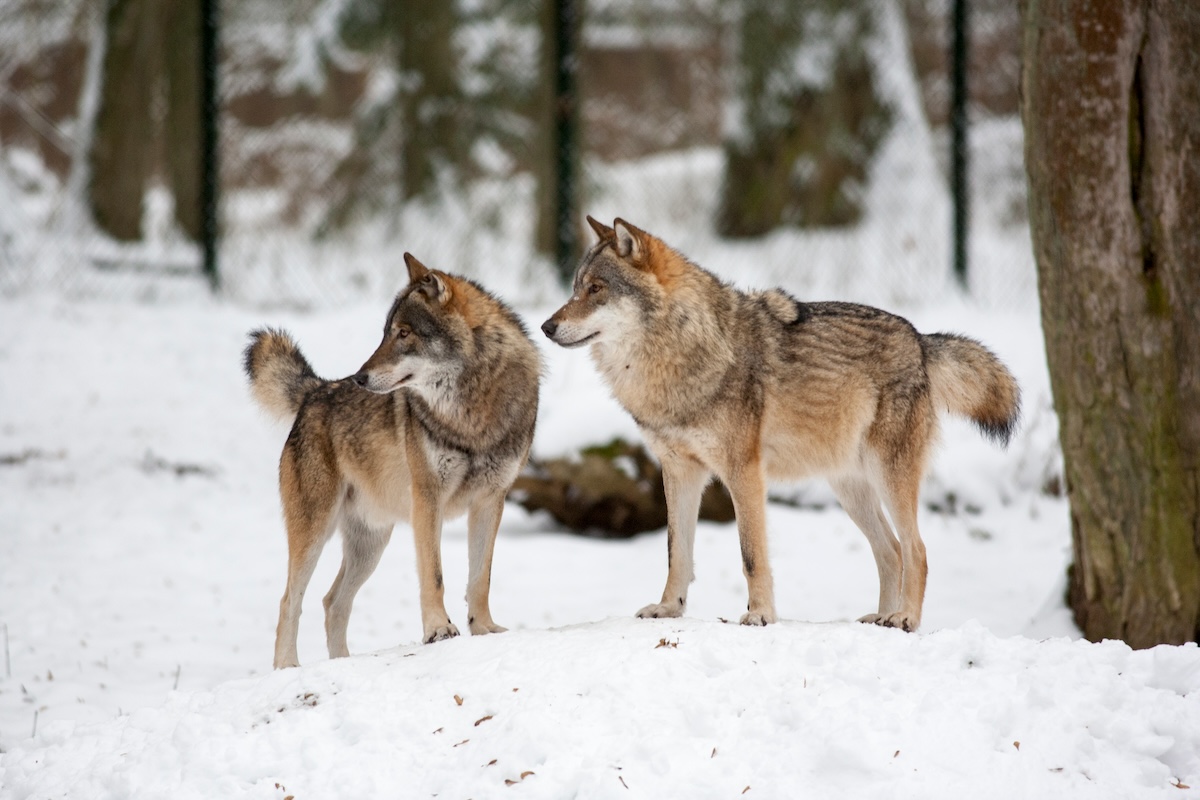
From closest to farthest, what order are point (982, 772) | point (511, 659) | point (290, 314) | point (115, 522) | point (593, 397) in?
point (982, 772), point (511, 659), point (115, 522), point (593, 397), point (290, 314)

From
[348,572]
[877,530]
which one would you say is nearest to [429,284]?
[348,572]

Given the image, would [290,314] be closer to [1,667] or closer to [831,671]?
[1,667]

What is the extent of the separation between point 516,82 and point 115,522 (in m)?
8.37

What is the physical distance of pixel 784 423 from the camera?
182 inches

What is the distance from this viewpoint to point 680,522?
4.58m

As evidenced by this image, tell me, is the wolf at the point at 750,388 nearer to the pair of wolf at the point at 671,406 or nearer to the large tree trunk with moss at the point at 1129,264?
the pair of wolf at the point at 671,406

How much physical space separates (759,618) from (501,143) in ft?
34.9

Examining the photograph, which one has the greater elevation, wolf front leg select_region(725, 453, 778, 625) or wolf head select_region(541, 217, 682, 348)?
wolf head select_region(541, 217, 682, 348)

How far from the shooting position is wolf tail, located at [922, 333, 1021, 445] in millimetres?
4871

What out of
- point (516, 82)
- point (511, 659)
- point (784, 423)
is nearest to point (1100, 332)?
point (784, 423)

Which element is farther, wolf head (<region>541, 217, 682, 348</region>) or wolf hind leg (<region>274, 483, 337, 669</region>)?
wolf hind leg (<region>274, 483, 337, 669</region>)

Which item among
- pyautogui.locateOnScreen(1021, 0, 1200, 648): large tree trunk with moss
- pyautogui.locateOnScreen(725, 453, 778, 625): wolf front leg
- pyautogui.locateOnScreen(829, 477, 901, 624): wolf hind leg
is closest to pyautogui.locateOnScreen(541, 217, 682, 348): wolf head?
pyautogui.locateOnScreen(725, 453, 778, 625): wolf front leg

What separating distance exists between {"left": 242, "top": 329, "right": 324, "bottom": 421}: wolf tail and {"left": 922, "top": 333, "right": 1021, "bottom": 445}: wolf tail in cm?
274

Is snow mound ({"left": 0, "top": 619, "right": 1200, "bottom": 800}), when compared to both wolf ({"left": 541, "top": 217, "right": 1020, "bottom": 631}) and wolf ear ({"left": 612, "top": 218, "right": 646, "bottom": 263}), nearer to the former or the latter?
wolf ({"left": 541, "top": 217, "right": 1020, "bottom": 631})
